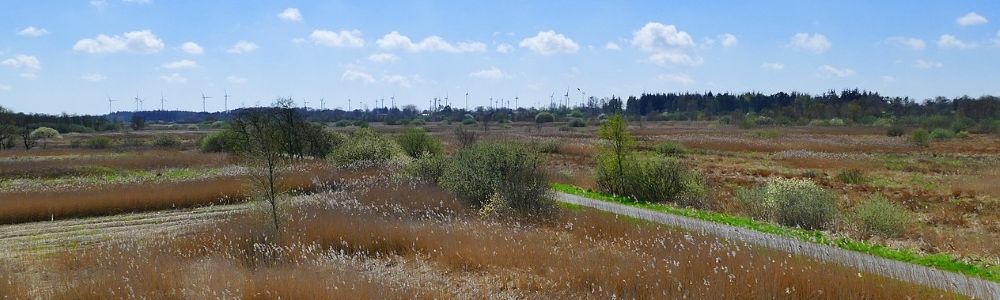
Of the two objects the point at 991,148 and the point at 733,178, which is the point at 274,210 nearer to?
the point at 733,178

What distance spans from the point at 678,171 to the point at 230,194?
17.3 m

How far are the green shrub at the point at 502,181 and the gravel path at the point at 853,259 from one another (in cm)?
271

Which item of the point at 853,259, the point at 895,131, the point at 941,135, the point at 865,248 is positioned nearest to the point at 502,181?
the point at 865,248

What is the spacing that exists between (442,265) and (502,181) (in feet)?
20.2

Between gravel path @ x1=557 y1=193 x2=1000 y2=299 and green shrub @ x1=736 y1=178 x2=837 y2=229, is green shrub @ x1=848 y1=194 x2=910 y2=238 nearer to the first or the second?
green shrub @ x1=736 y1=178 x2=837 y2=229

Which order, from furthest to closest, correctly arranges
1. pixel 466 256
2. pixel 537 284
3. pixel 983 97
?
pixel 983 97 → pixel 466 256 → pixel 537 284

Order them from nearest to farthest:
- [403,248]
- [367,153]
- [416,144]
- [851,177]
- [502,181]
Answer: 1. [403,248]
2. [502,181]
3. [851,177]
4. [367,153]
5. [416,144]

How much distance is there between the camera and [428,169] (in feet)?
81.1

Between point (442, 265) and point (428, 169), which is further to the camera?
point (428, 169)

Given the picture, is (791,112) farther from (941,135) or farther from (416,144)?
(416,144)

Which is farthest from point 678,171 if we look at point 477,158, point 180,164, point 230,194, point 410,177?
point 180,164

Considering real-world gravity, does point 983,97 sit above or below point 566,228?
above

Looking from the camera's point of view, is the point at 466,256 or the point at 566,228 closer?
the point at 466,256

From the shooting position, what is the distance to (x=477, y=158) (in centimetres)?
1978
